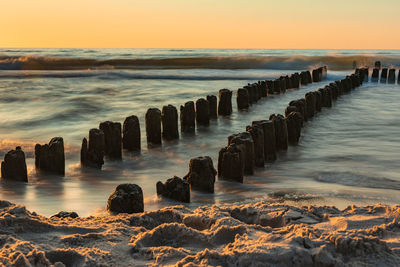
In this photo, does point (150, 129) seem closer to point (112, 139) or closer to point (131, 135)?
point (131, 135)

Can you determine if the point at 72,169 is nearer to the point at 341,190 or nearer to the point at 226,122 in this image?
the point at 341,190

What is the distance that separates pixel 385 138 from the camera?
376 inches

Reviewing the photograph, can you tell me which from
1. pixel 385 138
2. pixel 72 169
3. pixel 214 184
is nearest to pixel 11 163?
pixel 72 169

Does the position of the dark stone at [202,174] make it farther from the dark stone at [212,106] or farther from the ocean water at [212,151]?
the dark stone at [212,106]

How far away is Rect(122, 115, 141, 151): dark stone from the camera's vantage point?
25.6ft

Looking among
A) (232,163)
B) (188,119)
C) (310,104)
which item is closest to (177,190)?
(232,163)

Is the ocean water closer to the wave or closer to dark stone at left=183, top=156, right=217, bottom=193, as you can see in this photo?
dark stone at left=183, top=156, right=217, bottom=193

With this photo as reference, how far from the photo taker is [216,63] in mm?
43469

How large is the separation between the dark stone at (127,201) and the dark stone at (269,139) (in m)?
3.12

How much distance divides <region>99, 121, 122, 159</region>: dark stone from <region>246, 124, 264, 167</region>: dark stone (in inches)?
85.2

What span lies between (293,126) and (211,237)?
17.4 ft

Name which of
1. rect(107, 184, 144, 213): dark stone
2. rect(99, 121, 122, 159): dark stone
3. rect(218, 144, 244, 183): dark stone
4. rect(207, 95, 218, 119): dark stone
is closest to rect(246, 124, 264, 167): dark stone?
rect(218, 144, 244, 183): dark stone

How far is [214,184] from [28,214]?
2.37 metres

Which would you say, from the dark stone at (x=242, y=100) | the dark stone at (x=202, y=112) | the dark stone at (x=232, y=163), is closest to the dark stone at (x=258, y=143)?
the dark stone at (x=232, y=163)
